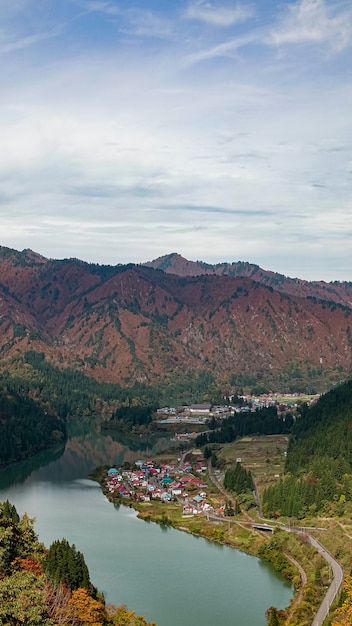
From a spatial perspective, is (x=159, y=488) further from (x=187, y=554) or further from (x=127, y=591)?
(x=127, y=591)

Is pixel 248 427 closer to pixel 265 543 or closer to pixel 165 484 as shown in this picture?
pixel 165 484

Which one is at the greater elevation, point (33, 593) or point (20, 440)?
point (33, 593)

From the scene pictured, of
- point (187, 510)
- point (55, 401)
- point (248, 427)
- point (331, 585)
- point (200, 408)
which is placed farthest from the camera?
point (200, 408)

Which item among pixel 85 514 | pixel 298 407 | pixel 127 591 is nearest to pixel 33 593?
pixel 127 591

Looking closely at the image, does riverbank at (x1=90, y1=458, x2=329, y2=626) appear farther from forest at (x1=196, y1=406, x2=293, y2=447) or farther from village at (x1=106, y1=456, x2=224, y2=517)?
forest at (x1=196, y1=406, x2=293, y2=447)

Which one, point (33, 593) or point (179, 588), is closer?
point (33, 593)

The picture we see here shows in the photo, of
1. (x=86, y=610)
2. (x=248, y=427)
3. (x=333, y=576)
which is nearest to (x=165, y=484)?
(x=333, y=576)

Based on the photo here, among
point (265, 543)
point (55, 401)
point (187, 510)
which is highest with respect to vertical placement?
point (265, 543)
